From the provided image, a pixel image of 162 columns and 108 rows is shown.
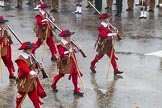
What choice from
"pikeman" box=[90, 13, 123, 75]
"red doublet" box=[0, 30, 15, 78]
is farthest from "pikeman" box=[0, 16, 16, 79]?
"pikeman" box=[90, 13, 123, 75]

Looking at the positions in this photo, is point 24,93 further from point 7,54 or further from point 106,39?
point 106,39

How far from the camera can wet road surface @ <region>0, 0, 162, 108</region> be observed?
34.4 feet

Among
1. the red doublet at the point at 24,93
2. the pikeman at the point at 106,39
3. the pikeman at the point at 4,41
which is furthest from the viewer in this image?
the pikeman at the point at 106,39

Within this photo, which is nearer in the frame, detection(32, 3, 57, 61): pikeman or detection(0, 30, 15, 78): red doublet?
detection(0, 30, 15, 78): red doublet

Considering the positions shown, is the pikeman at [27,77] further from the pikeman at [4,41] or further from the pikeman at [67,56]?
the pikeman at [4,41]

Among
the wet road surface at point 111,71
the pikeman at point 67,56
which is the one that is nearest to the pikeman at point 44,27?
the wet road surface at point 111,71

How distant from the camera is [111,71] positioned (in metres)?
13.0

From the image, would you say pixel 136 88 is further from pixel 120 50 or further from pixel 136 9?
pixel 136 9

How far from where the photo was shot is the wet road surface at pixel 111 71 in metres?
10.5

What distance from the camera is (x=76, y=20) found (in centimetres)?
2148

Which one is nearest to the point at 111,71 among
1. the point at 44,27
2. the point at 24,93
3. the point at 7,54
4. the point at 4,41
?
the point at 44,27

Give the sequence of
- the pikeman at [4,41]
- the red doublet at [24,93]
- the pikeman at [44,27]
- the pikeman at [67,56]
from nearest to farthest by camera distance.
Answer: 1. the red doublet at [24,93]
2. the pikeman at [67,56]
3. the pikeman at [4,41]
4. the pikeman at [44,27]

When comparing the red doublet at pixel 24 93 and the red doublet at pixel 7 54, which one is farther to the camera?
the red doublet at pixel 7 54

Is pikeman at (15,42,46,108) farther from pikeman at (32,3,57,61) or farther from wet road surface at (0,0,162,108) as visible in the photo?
pikeman at (32,3,57,61)
